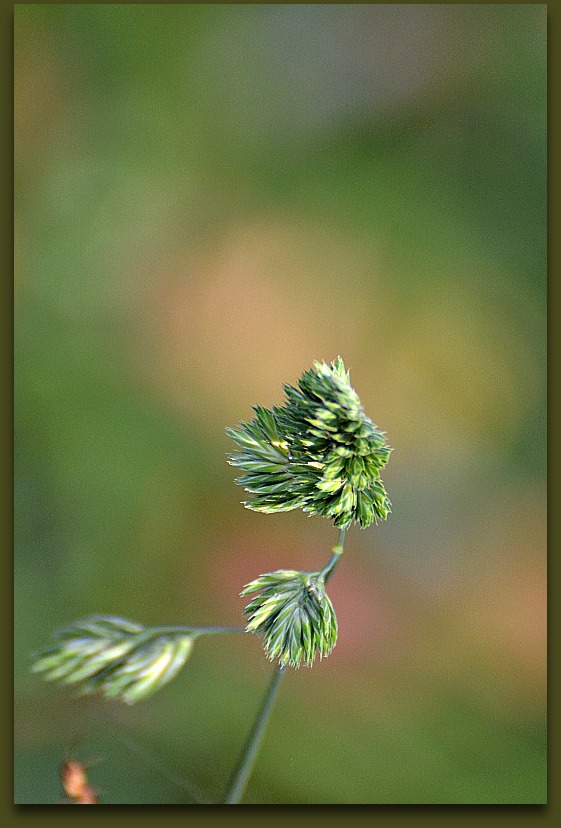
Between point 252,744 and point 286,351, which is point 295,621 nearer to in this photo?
point 252,744

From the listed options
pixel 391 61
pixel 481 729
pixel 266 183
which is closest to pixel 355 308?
pixel 266 183

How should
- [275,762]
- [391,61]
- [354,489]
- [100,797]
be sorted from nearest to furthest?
[354,489], [100,797], [275,762], [391,61]

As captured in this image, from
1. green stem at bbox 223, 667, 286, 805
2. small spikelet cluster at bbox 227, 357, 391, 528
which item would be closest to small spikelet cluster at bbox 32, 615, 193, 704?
green stem at bbox 223, 667, 286, 805

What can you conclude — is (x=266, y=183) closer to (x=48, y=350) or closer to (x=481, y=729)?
(x=48, y=350)

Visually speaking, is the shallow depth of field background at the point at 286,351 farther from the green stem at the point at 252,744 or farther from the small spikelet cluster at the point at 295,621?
the small spikelet cluster at the point at 295,621

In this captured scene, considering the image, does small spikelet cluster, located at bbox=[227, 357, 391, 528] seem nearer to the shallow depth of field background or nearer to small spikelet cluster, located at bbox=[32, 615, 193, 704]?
small spikelet cluster, located at bbox=[32, 615, 193, 704]
